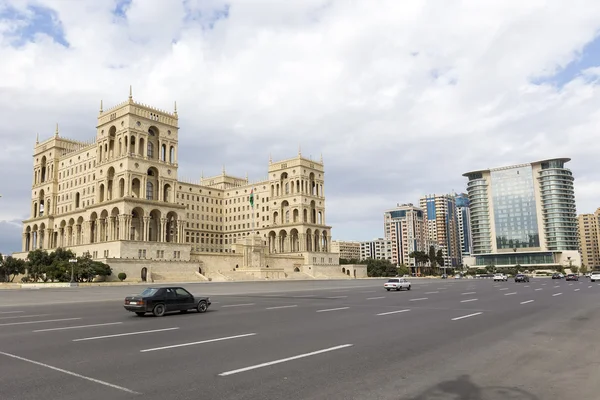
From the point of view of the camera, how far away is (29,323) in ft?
53.2

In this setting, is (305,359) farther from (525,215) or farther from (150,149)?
(525,215)

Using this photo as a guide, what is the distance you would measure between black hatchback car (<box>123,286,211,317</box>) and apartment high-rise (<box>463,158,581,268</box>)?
6451 inches

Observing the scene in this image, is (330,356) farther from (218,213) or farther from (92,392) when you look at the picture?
(218,213)

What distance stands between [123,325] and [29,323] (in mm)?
3840

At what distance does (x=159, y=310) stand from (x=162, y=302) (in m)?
0.35

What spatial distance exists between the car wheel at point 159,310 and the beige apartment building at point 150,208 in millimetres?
52827

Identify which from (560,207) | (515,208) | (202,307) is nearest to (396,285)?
(202,307)

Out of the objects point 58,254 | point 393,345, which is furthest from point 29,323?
point 58,254

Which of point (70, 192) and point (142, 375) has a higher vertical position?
point (70, 192)

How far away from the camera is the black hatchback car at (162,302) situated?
18406mm

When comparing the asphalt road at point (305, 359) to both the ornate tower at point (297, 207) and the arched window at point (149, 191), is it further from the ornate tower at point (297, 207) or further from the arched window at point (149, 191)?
the ornate tower at point (297, 207)

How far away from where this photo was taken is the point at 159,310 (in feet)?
61.7

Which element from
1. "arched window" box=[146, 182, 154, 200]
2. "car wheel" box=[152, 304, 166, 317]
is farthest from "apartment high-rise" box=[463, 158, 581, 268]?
"car wheel" box=[152, 304, 166, 317]

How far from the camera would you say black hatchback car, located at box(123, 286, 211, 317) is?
18.4 meters
